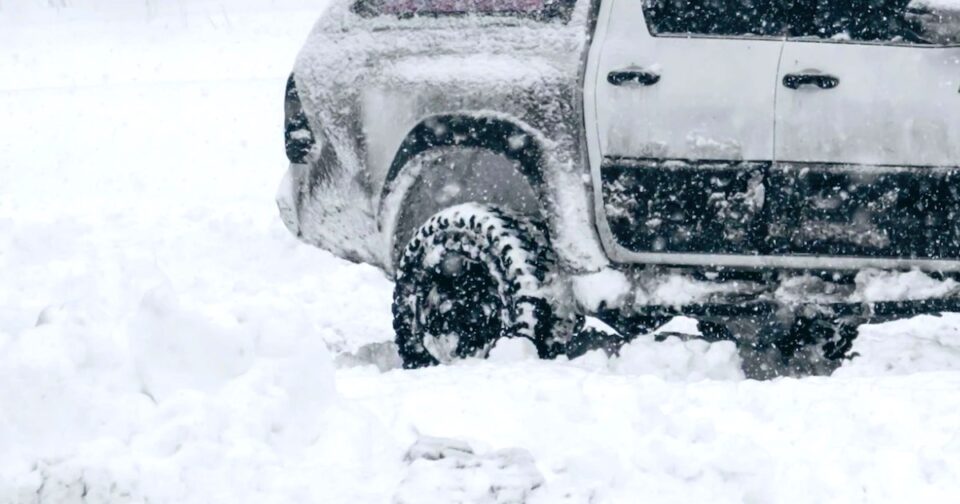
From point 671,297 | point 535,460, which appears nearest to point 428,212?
point 671,297

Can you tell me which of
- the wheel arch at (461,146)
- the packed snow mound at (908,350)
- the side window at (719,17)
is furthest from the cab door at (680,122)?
the packed snow mound at (908,350)

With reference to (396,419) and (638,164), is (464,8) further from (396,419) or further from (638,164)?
(396,419)

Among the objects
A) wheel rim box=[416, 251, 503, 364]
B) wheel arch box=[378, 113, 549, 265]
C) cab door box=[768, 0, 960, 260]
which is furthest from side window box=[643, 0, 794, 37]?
wheel rim box=[416, 251, 503, 364]

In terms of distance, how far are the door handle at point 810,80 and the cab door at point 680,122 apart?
0.06 meters

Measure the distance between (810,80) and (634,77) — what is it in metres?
0.62

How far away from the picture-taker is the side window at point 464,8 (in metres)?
5.28

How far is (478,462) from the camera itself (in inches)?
147

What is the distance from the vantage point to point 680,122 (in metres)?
4.96

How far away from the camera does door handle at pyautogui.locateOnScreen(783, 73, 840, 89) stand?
475cm

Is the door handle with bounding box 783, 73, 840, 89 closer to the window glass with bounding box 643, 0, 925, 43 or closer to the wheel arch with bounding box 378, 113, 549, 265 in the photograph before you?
the window glass with bounding box 643, 0, 925, 43

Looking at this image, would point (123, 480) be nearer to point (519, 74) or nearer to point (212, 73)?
point (519, 74)

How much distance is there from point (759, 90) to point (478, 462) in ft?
6.12

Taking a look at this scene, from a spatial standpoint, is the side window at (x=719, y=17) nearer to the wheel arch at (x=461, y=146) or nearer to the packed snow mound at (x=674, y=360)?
the wheel arch at (x=461, y=146)

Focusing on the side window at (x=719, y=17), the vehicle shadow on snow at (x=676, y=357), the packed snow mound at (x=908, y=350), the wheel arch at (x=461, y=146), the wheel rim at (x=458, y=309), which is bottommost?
the packed snow mound at (x=908, y=350)
